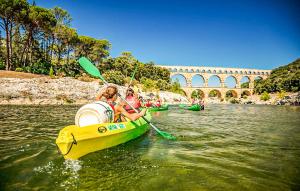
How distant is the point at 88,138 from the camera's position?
5.14 m

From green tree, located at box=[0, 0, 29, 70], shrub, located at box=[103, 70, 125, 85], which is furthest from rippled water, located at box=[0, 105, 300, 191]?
shrub, located at box=[103, 70, 125, 85]

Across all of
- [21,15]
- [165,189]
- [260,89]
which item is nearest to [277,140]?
[165,189]

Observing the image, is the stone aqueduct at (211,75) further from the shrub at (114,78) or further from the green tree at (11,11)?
the green tree at (11,11)

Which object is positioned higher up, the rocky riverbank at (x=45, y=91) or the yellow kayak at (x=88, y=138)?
the rocky riverbank at (x=45, y=91)

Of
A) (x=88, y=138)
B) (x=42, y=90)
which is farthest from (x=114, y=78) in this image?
(x=88, y=138)

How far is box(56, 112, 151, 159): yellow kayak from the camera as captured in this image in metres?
4.73

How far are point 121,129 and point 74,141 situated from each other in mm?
1824

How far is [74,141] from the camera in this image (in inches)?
189

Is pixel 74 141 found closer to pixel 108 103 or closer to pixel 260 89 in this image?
pixel 108 103

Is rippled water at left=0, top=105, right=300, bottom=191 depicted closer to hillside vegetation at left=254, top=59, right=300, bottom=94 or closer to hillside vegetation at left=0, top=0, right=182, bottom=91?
hillside vegetation at left=0, top=0, right=182, bottom=91

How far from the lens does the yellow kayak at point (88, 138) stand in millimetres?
4734

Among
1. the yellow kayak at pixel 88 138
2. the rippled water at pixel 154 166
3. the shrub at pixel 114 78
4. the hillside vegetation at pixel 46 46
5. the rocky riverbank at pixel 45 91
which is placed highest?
the hillside vegetation at pixel 46 46

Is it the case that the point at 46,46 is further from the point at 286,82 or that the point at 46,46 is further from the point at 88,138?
the point at 286,82

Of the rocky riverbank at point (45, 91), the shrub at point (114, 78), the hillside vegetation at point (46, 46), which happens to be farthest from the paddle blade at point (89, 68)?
the shrub at point (114, 78)
